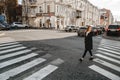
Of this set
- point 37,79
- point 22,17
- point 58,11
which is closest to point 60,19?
point 58,11

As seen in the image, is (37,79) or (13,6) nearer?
(37,79)

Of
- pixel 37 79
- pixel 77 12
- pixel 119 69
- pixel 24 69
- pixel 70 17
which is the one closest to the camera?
pixel 37 79

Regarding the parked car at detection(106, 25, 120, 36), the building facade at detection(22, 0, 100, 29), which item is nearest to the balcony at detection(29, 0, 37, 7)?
the building facade at detection(22, 0, 100, 29)

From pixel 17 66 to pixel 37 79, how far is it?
2.06 metres

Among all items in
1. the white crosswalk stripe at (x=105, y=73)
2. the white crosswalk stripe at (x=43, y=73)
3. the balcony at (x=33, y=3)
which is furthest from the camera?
the balcony at (x=33, y=3)

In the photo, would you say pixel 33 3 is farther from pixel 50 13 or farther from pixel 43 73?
pixel 43 73

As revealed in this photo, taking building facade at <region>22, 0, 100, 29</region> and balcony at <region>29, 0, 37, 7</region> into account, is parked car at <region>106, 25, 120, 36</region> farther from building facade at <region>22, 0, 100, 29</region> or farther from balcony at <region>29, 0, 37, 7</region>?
balcony at <region>29, 0, 37, 7</region>

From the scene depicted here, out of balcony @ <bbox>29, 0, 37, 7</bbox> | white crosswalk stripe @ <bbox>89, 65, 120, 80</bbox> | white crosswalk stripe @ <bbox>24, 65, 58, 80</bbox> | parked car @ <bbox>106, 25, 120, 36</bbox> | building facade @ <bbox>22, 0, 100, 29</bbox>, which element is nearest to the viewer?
white crosswalk stripe @ <bbox>24, 65, 58, 80</bbox>

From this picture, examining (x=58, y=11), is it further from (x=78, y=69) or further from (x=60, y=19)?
(x=78, y=69)

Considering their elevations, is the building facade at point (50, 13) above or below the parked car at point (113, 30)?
above

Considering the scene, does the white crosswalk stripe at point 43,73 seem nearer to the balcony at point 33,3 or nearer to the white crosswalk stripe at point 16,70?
the white crosswalk stripe at point 16,70

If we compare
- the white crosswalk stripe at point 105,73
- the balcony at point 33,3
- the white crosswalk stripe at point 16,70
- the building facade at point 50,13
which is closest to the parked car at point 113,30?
the white crosswalk stripe at point 105,73

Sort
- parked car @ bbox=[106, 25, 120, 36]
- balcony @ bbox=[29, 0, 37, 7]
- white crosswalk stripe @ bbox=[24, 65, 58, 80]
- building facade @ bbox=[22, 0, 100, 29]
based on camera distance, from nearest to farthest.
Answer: white crosswalk stripe @ bbox=[24, 65, 58, 80] < parked car @ bbox=[106, 25, 120, 36] < building facade @ bbox=[22, 0, 100, 29] < balcony @ bbox=[29, 0, 37, 7]

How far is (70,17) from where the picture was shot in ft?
211
